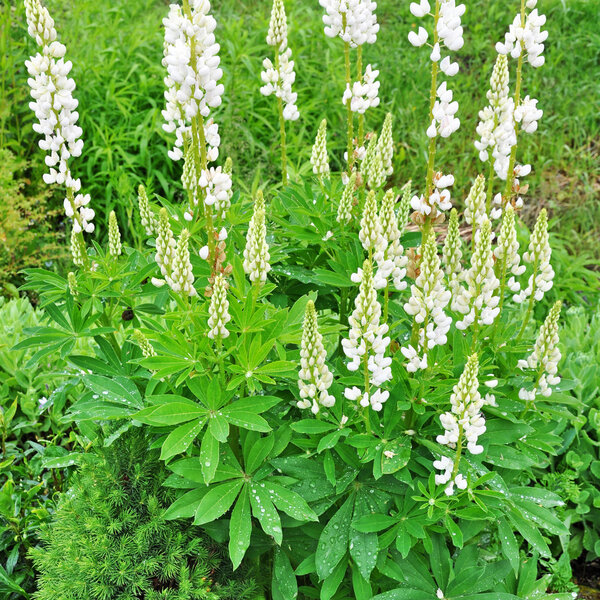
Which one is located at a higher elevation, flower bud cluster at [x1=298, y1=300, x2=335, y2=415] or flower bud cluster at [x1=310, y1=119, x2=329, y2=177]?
flower bud cluster at [x1=310, y1=119, x2=329, y2=177]

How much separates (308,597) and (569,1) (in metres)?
7.57

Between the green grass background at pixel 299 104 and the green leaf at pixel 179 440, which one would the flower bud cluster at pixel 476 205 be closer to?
the green leaf at pixel 179 440

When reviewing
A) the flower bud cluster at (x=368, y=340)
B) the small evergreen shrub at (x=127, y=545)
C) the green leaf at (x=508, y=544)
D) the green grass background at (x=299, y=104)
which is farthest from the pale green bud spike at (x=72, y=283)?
the green grass background at (x=299, y=104)

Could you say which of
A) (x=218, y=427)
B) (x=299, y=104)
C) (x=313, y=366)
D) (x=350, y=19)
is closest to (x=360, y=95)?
(x=350, y=19)

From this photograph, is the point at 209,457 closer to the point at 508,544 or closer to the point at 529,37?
the point at 508,544

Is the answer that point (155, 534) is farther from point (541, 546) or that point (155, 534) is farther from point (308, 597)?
point (541, 546)

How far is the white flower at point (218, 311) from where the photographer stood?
2.07 meters

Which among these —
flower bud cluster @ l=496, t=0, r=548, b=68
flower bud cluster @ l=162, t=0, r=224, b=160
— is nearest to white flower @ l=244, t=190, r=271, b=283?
flower bud cluster @ l=162, t=0, r=224, b=160

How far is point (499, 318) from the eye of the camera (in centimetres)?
259

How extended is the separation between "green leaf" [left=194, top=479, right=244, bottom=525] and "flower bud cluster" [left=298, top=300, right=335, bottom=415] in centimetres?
38

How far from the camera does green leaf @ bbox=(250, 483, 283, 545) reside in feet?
7.18

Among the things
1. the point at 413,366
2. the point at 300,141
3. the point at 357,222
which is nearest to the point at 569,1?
the point at 300,141

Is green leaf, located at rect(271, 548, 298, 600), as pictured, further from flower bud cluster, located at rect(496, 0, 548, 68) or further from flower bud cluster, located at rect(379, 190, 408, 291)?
flower bud cluster, located at rect(496, 0, 548, 68)

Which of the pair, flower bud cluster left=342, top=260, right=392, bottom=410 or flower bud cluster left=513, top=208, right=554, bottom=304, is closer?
flower bud cluster left=342, top=260, right=392, bottom=410
